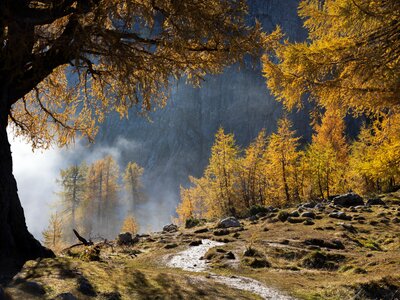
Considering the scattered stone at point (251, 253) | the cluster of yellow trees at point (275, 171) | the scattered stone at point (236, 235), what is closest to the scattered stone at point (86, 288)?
the scattered stone at point (251, 253)

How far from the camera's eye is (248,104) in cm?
9000

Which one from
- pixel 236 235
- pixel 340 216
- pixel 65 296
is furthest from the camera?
pixel 340 216

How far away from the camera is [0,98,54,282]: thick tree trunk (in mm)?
5754

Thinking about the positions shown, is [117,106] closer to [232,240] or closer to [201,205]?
[232,240]

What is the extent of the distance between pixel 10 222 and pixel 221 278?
400 cm

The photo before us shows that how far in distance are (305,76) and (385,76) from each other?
5.80 ft

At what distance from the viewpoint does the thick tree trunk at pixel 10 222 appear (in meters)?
5.75

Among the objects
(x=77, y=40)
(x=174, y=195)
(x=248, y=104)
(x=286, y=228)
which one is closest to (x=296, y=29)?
(x=248, y=104)

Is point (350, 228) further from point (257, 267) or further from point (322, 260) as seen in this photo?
point (257, 267)

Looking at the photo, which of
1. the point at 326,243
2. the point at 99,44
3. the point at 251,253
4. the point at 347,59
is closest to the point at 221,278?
the point at 251,253

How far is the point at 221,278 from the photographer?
651 centimetres

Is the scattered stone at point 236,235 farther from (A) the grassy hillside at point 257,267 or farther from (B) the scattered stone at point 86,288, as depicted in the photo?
(B) the scattered stone at point 86,288

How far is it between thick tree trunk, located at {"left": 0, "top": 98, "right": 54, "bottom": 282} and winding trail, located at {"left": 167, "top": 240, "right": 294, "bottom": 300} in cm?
322

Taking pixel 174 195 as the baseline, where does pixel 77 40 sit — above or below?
below
